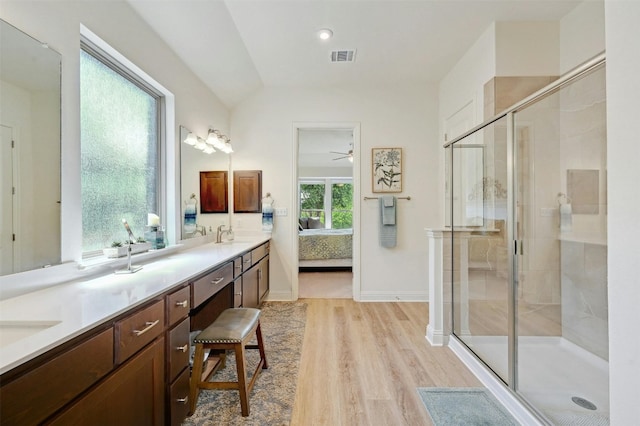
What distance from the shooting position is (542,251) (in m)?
2.36

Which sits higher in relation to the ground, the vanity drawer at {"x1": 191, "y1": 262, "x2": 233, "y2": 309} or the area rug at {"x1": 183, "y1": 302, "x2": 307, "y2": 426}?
the vanity drawer at {"x1": 191, "y1": 262, "x2": 233, "y2": 309}

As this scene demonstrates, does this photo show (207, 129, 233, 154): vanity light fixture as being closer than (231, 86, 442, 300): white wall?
Yes

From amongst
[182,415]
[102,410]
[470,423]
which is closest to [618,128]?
[470,423]

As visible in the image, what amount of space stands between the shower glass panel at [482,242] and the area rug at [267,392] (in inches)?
55.1

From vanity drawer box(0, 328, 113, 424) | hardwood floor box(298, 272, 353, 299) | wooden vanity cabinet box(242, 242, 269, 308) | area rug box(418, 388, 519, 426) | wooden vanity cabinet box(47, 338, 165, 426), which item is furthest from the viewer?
hardwood floor box(298, 272, 353, 299)

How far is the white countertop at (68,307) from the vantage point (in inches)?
29.9

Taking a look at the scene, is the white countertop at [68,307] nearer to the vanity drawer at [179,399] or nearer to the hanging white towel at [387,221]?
the vanity drawer at [179,399]

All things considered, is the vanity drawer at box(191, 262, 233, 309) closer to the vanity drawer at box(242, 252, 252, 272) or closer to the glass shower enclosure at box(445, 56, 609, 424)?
the vanity drawer at box(242, 252, 252, 272)

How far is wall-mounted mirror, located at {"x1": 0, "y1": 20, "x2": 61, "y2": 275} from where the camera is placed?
1167 mm

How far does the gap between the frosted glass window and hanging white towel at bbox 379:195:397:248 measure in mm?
2504

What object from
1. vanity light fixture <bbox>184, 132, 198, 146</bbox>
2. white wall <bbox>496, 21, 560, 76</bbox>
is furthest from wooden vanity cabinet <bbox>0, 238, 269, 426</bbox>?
white wall <bbox>496, 21, 560, 76</bbox>

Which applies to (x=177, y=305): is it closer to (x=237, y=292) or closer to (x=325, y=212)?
(x=237, y=292)

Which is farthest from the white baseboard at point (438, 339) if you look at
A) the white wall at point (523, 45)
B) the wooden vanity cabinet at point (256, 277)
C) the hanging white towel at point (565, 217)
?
the white wall at point (523, 45)

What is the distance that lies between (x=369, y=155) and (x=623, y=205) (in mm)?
3041
